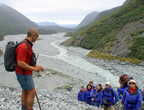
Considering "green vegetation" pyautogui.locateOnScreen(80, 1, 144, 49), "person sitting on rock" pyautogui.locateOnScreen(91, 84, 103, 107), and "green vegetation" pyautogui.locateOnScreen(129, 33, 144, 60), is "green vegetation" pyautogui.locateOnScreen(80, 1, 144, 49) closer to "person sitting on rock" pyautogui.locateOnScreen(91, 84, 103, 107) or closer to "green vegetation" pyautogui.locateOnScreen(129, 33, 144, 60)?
"green vegetation" pyautogui.locateOnScreen(129, 33, 144, 60)

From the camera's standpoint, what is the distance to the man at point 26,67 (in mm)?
6969

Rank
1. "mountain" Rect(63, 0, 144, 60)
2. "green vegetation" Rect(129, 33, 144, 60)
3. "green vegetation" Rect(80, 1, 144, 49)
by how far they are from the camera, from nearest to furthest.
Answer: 1. "green vegetation" Rect(129, 33, 144, 60)
2. "mountain" Rect(63, 0, 144, 60)
3. "green vegetation" Rect(80, 1, 144, 49)

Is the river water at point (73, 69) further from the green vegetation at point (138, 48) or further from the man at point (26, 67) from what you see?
the green vegetation at point (138, 48)

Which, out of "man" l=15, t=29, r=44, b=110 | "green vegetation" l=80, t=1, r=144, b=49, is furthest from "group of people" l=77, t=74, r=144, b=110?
"green vegetation" l=80, t=1, r=144, b=49

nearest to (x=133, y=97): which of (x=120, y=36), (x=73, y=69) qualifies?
(x=73, y=69)

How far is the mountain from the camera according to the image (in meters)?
51.8

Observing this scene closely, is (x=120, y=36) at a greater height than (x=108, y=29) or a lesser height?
lesser

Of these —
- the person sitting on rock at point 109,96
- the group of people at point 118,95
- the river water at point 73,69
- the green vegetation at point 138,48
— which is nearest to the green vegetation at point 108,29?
the green vegetation at point 138,48

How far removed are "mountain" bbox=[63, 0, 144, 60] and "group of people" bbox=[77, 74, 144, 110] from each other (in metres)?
32.6

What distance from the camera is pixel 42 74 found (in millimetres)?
29312

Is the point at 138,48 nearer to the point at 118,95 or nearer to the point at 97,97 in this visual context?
the point at 97,97

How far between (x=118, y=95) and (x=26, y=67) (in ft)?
20.3

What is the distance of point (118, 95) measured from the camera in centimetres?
1195

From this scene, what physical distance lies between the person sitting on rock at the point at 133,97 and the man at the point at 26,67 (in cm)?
355
